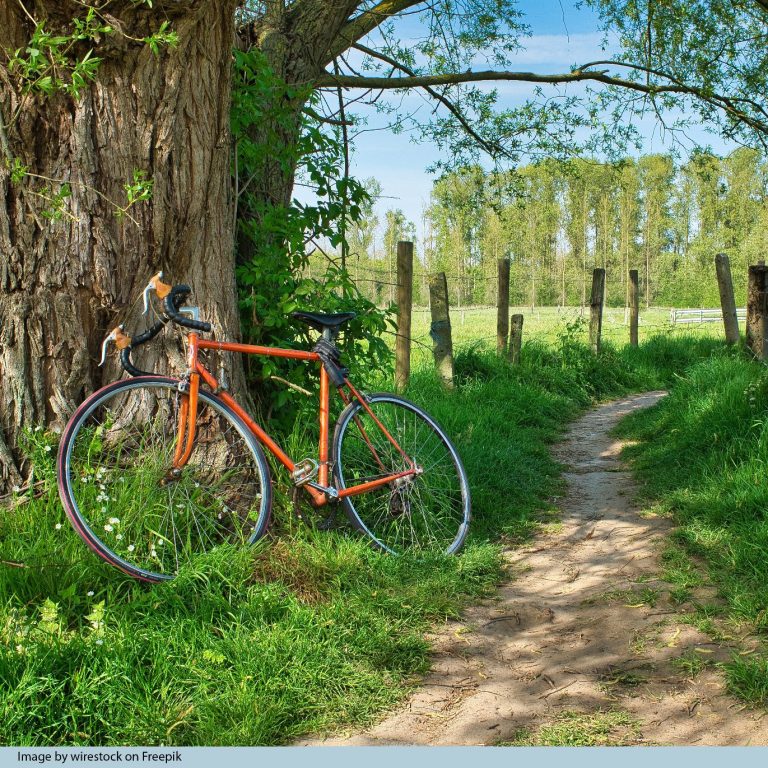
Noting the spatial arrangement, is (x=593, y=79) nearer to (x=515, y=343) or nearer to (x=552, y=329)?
(x=515, y=343)

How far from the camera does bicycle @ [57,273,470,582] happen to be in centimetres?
370

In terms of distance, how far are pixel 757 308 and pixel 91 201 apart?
745 cm

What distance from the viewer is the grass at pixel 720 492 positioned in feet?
12.3

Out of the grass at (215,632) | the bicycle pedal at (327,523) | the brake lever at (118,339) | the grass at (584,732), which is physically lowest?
the grass at (584,732)

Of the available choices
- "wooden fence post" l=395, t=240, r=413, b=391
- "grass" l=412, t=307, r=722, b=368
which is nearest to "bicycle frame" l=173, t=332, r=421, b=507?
"grass" l=412, t=307, r=722, b=368

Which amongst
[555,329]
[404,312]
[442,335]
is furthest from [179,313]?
[555,329]

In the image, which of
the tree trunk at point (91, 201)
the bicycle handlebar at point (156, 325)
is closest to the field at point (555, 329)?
the bicycle handlebar at point (156, 325)

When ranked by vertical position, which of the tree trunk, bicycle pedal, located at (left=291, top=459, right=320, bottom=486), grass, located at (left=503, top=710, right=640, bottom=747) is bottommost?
grass, located at (left=503, top=710, right=640, bottom=747)

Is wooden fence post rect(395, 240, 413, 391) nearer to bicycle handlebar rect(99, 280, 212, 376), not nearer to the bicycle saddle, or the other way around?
the bicycle saddle

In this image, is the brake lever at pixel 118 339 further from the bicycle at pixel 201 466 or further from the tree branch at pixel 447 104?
the tree branch at pixel 447 104

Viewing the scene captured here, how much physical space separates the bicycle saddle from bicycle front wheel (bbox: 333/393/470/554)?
49 cm

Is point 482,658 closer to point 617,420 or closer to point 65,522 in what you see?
point 65,522

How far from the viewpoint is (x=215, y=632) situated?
3.41m

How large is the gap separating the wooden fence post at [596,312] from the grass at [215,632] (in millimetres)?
9145
